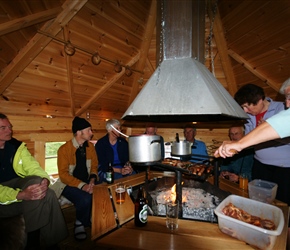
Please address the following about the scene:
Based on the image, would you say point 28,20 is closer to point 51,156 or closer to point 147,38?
point 147,38

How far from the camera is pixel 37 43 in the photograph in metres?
2.45

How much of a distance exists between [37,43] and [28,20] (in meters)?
0.35

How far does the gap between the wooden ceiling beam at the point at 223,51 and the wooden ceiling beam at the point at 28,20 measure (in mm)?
2396

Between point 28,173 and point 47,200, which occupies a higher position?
point 28,173

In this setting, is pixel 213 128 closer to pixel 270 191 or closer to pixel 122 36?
pixel 122 36

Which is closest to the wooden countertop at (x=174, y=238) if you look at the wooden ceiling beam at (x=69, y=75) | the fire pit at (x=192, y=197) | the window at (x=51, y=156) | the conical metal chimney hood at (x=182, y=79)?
the fire pit at (x=192, y=197)

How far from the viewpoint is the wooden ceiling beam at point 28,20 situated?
2.01 metres

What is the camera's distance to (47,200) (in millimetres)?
1994

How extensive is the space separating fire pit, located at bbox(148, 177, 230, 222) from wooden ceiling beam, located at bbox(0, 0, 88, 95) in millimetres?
2289

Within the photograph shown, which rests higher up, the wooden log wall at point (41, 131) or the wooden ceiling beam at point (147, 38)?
the wooden ceiling beam at point (147, 38)

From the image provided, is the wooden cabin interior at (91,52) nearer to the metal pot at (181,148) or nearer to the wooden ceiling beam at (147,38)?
the wooden ceiling beam at (147,38)

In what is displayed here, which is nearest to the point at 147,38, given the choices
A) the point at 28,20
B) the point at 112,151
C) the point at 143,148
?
the point at 28,20

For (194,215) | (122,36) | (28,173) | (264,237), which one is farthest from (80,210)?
(122,36)

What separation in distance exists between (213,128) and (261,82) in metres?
1.54
